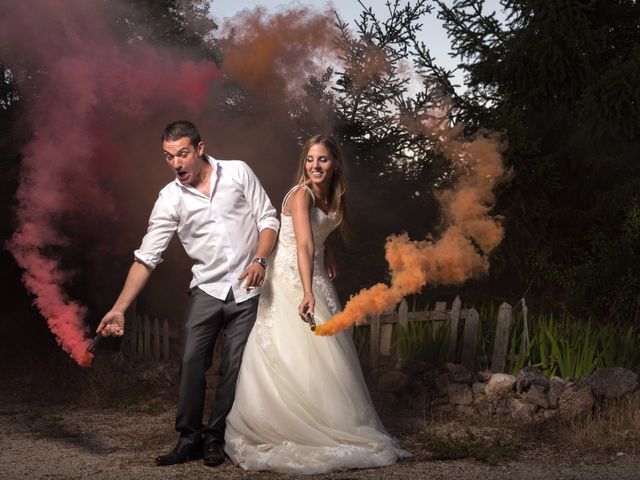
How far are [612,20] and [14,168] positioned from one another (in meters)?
8.05

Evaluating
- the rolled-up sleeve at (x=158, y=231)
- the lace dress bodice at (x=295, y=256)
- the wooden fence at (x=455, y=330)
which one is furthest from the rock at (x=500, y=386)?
the rolled-up sleeve at (x=158, y=231)

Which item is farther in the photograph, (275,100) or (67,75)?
(275,100)

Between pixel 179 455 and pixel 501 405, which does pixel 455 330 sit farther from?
pixel 179 455

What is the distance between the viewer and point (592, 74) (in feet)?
37.3

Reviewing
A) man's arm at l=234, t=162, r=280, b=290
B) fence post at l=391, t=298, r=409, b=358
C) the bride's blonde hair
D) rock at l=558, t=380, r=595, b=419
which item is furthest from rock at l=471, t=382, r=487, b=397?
man's arm at l=234, t=162, r=280, b=290

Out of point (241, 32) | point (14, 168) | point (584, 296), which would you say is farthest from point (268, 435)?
point (241, 32)

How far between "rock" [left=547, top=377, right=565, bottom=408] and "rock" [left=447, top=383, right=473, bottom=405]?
68cm

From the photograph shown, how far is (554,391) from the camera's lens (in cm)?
727

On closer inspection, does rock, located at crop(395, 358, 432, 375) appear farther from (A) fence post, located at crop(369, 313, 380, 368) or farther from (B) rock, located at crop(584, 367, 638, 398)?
(B) rock, located at crop(584, 367, 638, 398)

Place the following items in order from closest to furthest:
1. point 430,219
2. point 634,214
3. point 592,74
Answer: point 634,214
point 592,74
point 430,219

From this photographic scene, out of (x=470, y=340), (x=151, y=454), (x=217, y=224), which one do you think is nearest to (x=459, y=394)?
(x=470, y=340)

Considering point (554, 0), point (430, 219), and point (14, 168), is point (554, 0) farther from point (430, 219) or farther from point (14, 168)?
point (14, 168)

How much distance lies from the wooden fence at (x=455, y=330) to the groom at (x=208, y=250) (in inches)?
128

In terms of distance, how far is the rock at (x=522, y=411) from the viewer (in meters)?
7.14
